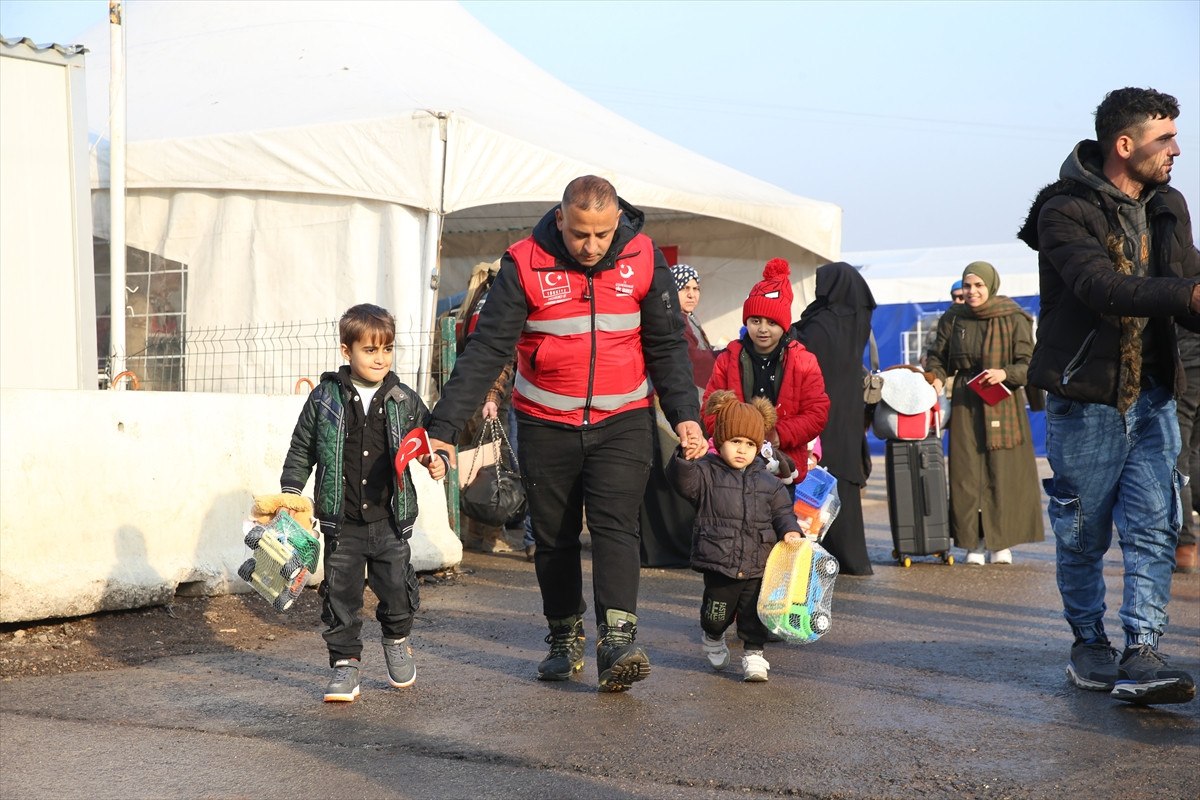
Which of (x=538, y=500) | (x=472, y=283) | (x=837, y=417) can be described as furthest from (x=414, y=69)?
(x=538, y=500)

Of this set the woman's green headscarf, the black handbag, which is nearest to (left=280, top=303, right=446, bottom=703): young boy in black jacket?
the black handbag

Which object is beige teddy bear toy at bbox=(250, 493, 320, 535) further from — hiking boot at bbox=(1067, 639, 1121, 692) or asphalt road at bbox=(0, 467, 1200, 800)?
hiking boot at bbox=(1067, 639, 1121, 692)

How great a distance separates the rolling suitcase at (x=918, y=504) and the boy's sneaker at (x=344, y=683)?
5.15 m

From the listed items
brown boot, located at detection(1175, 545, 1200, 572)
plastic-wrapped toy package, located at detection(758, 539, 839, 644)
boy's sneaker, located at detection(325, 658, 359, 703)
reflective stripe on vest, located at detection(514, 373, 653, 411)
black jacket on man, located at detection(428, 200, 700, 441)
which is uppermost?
black jacket on man, located at detection(428, 200, 700, 441)

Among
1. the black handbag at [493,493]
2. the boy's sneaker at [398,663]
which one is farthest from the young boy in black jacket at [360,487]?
the black handbag at [493,493]

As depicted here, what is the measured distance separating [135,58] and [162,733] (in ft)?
35.9

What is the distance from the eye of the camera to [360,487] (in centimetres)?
530

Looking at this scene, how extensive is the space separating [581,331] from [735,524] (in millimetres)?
1037

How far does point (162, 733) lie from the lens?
15.1 feet

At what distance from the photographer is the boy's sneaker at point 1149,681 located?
15.3 feet

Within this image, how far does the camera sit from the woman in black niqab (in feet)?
28.2

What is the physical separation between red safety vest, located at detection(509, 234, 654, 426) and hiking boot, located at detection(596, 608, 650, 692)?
0.74 meters

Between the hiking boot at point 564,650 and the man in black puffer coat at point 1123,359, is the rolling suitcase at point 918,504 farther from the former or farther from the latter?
the hiking boot at point 564,650

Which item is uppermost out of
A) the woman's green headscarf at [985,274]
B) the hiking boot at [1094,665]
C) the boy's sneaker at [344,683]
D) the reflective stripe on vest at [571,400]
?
the woman's green headscarf at [985,274]
